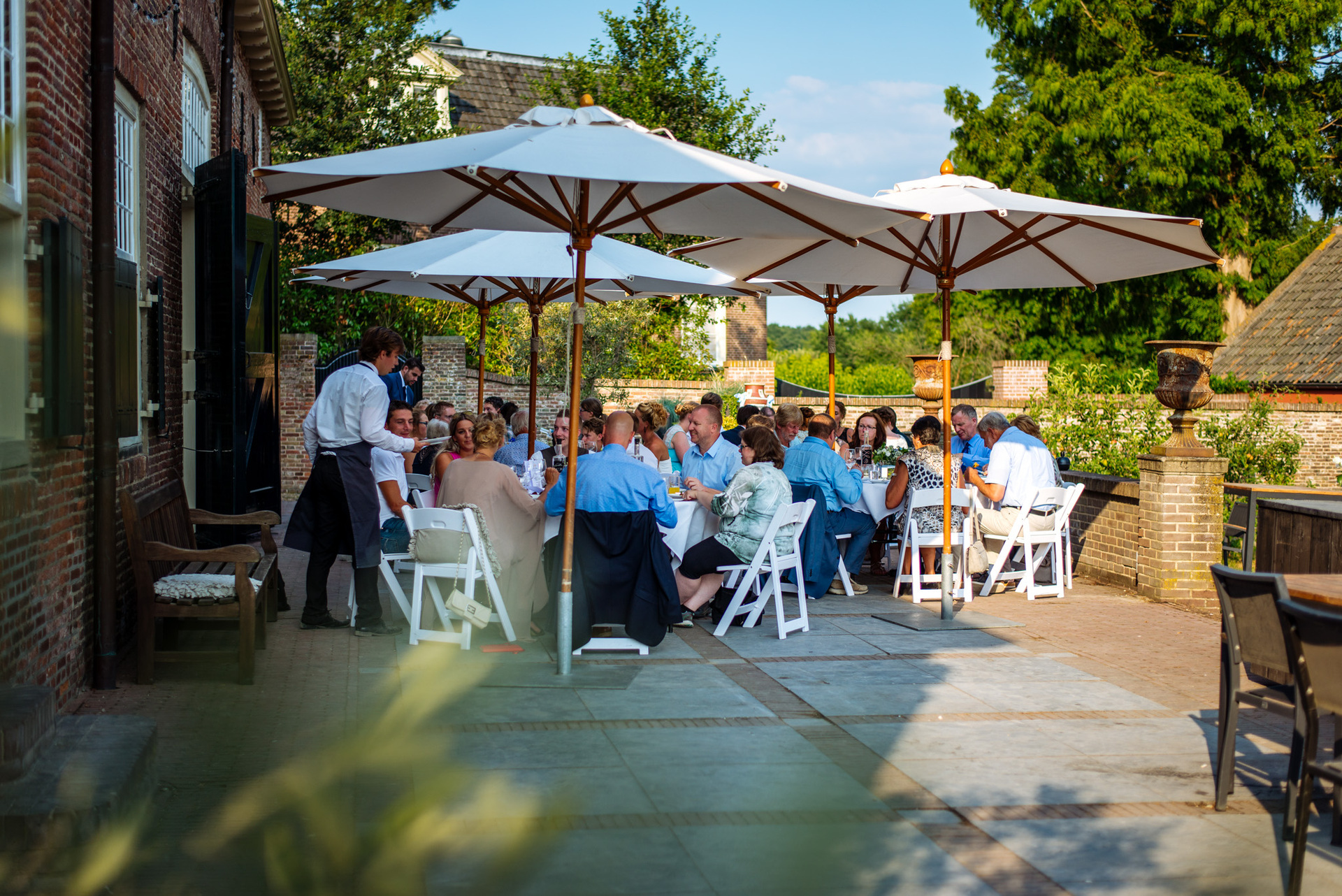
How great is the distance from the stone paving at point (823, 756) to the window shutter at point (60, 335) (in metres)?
1.49

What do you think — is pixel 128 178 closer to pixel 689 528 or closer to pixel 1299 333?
pixel 689 528

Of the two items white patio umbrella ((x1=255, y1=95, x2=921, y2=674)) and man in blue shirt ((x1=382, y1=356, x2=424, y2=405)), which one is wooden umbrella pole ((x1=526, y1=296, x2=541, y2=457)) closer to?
man in blue shirt ((x1=382, y1=356, x2=424, y2=405))

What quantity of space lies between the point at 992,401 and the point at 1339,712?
20.8 m

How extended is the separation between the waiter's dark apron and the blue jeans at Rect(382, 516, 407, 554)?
0.13 metres

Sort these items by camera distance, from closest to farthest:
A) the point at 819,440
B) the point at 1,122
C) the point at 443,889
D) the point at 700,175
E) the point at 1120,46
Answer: the point at 1,122 < the point at 443,889 < the point at 700,175 < the point at 819,440 < the point at 1120,46

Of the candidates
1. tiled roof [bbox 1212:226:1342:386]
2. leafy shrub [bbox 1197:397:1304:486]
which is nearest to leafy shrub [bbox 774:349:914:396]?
tiled roof [bbox 1212:226:1342:386]

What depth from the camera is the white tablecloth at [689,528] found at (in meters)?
8.52

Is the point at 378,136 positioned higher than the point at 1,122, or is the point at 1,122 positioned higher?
the point at 378,136

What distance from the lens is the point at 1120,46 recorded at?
107 feet

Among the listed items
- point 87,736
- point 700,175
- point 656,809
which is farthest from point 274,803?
point 700,175

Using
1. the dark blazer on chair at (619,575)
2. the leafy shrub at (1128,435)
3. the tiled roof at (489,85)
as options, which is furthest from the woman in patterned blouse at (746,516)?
the tiled roof at (489,85)

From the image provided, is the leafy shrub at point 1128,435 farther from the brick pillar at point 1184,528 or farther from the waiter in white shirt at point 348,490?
the waiter in white shirt at point 348,490

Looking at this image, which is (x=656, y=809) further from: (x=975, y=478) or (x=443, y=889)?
(x=975, y=478)

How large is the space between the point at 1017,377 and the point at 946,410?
18.1 metres
